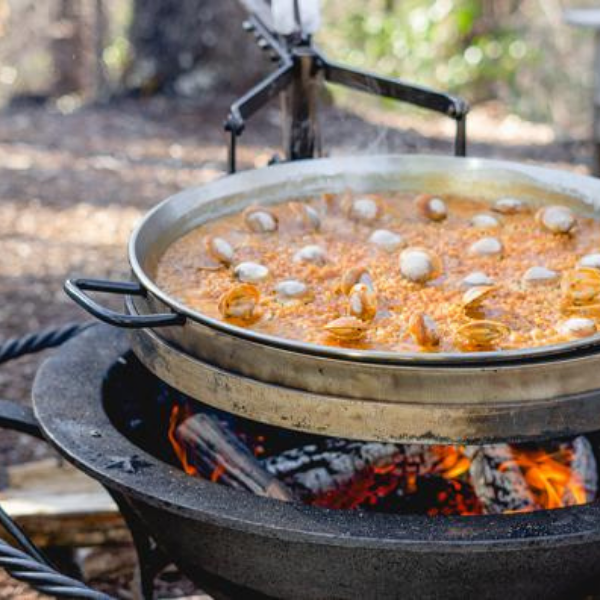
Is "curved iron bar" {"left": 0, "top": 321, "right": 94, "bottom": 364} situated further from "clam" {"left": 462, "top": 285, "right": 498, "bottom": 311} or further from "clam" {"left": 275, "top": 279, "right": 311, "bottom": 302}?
"clam" {"left": 462, "top": 285, "right": 498, "bottom": 311}


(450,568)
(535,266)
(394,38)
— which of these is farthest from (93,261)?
(394,38)

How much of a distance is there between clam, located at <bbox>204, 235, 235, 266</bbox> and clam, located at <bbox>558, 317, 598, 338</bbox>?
0.77 metres

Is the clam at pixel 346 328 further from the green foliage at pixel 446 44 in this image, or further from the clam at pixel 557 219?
the green foliage at pixel 446 44

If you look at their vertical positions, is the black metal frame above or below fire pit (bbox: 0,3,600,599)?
above

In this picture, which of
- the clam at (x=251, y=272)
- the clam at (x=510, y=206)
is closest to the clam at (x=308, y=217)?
the clam at (x=251, y=272)

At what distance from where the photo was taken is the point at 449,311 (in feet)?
6.25

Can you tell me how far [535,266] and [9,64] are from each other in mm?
7551

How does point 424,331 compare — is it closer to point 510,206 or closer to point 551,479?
point 551,479

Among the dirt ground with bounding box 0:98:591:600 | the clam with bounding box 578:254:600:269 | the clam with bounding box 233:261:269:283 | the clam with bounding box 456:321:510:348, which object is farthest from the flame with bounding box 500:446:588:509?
the dirt ground with bounding box 0:98:591:600

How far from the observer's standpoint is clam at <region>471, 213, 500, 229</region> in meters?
2.40

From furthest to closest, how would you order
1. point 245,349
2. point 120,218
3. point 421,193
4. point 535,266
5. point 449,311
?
point 120,218 < point 421,193 < point 535,266 < point 449,311 < point 245,349

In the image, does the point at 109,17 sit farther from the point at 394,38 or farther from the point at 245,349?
the point at 245,349

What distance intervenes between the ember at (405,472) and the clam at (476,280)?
0.38 meters

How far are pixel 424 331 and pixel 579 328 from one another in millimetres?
288
